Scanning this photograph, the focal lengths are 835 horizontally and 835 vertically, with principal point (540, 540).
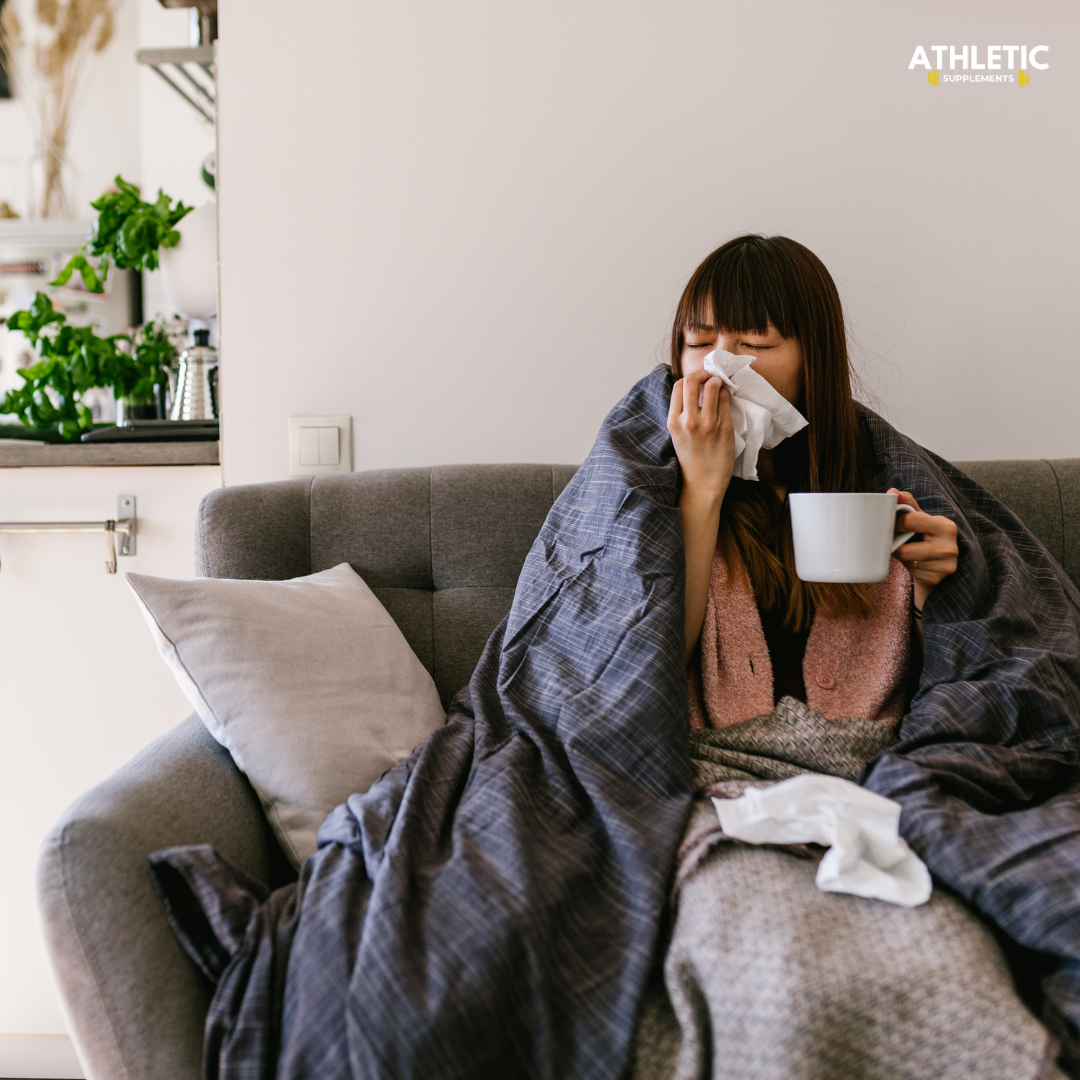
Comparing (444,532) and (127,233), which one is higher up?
(127,233)

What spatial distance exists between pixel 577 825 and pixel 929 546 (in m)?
0.50

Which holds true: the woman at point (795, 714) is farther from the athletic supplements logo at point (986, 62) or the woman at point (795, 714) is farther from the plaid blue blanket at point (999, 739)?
the athletic supplements logo at point (986, 62)

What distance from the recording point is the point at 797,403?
1.08m

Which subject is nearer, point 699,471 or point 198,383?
point 699,471

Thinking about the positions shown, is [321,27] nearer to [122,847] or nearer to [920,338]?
[920,338]

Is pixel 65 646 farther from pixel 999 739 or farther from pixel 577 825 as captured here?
pixel 999 739

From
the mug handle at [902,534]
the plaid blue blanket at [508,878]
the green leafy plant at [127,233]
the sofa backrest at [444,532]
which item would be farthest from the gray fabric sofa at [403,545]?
the green leafy plant at [127,233]

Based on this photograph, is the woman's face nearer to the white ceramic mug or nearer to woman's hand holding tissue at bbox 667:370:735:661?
woman's hand holding tissue at bbox 667:370:735:661

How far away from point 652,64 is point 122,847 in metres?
1.34

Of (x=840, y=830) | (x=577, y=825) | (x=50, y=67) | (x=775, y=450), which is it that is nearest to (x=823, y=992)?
(x=840, y=830)

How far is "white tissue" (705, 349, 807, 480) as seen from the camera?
959 millimetres

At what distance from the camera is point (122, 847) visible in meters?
0.66

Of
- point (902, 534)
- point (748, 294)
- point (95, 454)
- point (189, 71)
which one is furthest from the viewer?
point (189, 71)

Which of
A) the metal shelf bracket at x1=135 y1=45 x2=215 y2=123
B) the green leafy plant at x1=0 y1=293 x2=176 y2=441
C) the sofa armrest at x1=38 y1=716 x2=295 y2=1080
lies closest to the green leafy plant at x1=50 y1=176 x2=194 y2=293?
the green leafy plant at x1=0 y1=293 x2=176 y2=441
